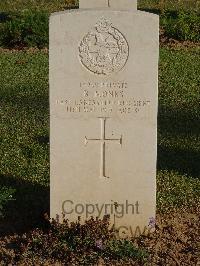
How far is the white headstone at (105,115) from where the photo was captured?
15.9 feet

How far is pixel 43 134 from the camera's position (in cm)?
844

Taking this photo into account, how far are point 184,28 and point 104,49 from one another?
1052 centimetres

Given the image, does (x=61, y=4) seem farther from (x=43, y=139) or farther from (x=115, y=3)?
(x=115, y=3)

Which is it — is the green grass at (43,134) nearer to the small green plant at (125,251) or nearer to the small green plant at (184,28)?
the small green plant at (125,251)

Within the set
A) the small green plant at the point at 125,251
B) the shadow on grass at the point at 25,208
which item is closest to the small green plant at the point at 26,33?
the shadow on grass at the point at 25,208

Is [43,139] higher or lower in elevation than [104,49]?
lower

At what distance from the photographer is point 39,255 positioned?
16.6ft

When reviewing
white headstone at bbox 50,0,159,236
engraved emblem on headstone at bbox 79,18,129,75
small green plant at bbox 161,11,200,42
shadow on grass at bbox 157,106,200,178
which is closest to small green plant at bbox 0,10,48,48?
small green plant at bbox 161,11,200,42

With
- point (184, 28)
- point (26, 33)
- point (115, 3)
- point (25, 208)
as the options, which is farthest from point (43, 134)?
point (184, 28)

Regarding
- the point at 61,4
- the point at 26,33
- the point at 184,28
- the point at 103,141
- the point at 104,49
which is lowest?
the point at 103,141

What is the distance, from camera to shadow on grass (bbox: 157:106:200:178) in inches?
288

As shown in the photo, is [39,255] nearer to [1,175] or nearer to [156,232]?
[156,232]

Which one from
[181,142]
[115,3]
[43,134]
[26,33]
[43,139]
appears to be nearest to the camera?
[115,3]

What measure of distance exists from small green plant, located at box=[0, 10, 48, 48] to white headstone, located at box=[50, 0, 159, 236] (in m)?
9.98
